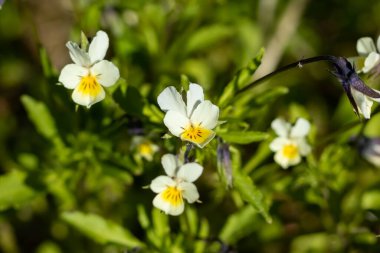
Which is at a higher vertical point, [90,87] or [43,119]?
[43,119]

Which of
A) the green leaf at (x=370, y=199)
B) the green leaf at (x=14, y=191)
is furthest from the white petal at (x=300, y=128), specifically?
the green leaf at (x=14, y=191)

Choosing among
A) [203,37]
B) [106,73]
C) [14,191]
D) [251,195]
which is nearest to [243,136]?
[251,195]

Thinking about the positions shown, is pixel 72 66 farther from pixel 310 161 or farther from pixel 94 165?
pixel 310 161

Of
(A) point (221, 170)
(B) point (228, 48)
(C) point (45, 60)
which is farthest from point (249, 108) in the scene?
(B) point (228, 48)

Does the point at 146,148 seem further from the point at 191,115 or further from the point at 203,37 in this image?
the point at 203,37

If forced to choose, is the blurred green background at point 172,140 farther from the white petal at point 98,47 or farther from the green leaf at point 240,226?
the white petal at point 98,47

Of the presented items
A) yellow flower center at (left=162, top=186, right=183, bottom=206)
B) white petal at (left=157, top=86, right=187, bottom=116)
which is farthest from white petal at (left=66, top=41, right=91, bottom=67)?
yellow flower center at (left=162, top=186, right=183, bottom=206)
